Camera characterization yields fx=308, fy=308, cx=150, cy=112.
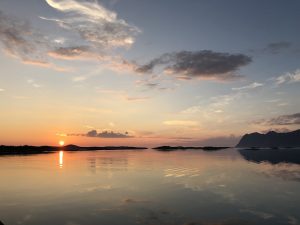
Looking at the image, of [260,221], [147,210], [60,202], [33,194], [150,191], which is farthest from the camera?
[150,191]

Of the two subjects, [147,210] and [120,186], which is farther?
[120,186]

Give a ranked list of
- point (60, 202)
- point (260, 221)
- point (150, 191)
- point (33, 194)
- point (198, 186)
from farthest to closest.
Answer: point (198, 186) < point (150, 191) < point (33, 194) < point (60, 202) < point (260, 221)

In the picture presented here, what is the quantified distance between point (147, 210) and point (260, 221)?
28.9ft

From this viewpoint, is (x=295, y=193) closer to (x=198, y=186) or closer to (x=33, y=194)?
(x=198, y=186)

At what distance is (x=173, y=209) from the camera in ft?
85.6

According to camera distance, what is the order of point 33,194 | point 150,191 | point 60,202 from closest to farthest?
point 60,202 < point 33,194 < point 150,191

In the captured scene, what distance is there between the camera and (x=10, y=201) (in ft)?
94.6

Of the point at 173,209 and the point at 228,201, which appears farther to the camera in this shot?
the point at 228,201

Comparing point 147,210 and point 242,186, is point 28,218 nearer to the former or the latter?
point 147,210

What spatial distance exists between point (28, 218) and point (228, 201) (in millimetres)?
17813

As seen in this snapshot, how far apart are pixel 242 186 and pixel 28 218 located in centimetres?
2606

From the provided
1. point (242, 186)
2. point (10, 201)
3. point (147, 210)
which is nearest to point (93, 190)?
point (10, 201)

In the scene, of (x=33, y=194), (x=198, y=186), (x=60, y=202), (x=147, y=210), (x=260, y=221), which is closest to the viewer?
(x=260, y=221)

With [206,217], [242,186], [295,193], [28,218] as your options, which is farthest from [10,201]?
[295,193]
